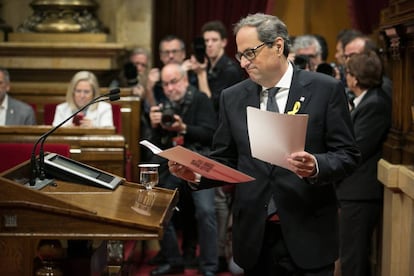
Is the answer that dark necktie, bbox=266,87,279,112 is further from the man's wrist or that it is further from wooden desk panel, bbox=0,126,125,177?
the man's wrist

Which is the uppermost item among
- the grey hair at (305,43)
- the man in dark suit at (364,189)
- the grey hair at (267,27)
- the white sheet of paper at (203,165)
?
the grey hair at (267,27)

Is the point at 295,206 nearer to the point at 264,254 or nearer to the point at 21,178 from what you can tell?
the point at 264,254

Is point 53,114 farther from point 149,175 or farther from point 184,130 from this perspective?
point 149,175

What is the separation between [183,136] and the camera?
579 cm

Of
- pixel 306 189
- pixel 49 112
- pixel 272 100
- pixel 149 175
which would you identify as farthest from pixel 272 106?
pixel 49 112

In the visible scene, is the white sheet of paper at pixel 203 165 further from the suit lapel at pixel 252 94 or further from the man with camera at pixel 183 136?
the man with camera at pixel 183 136

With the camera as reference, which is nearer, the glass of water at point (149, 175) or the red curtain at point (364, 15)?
the glass of water at point (149, 175)

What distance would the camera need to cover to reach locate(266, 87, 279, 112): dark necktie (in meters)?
3.17

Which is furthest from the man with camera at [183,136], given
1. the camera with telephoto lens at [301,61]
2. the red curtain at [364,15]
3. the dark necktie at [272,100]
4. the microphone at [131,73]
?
the dark necktie at [272,100]

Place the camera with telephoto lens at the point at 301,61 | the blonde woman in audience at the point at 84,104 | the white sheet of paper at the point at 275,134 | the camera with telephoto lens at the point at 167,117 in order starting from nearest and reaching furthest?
the white sheet of paper at the point at 275,134
the camera with telephoto lens at the point at 301,61
the camera with telephoto lens at the point at 167,117
the blonde woman in audience at the point at 84,104

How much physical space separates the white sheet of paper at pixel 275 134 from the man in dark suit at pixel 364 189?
197cm

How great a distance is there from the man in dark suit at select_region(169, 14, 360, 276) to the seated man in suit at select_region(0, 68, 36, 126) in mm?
3278

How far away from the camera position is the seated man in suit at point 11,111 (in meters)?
6.21

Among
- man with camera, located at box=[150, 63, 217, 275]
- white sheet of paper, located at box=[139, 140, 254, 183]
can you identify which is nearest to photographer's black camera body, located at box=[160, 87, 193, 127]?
man with camera, located at box=[150, 63, 217, 275]
